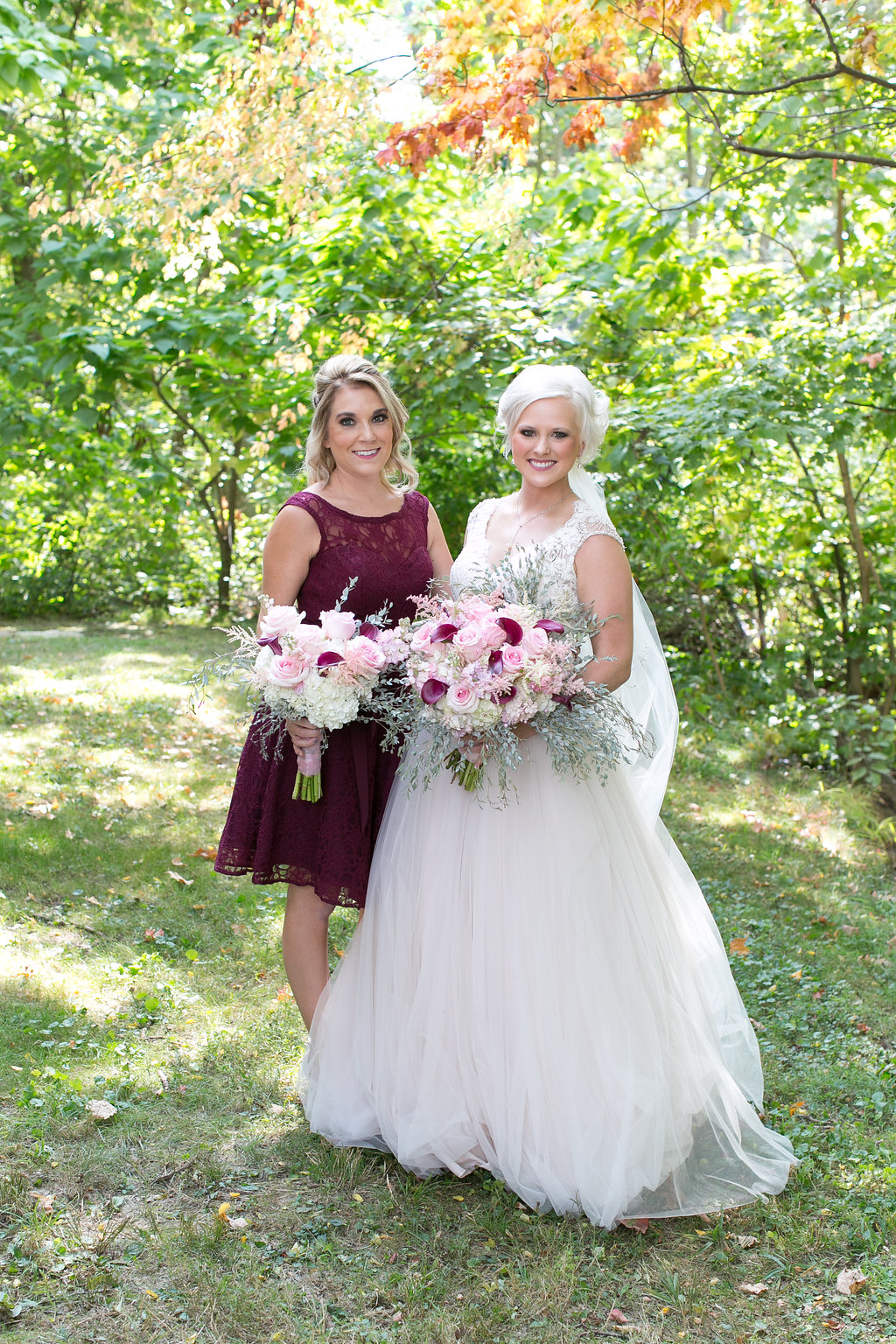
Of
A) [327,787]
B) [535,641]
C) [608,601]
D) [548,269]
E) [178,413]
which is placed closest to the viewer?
[535,641]

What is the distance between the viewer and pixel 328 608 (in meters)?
3.25

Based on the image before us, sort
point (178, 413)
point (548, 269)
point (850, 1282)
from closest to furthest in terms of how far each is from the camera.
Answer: point (850, 1282) < point (548, 269) < point (178, 413)

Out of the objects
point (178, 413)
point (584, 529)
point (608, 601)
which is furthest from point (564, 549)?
point (178, 413)

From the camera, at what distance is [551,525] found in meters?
3.20

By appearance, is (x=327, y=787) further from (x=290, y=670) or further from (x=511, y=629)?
(x=511, y=629)

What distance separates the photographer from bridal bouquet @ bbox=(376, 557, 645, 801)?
2.74 meters

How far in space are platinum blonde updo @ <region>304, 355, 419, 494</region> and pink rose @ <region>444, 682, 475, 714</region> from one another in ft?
3.20

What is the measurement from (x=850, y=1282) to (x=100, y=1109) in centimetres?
211

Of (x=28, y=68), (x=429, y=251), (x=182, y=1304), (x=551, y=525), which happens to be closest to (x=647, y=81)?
(x=429, y=251)

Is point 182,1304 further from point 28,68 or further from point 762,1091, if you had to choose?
point 28,68

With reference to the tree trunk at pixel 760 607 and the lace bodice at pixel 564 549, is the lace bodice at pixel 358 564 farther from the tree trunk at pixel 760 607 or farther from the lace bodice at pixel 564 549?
the tree trunk at pixel 760 607

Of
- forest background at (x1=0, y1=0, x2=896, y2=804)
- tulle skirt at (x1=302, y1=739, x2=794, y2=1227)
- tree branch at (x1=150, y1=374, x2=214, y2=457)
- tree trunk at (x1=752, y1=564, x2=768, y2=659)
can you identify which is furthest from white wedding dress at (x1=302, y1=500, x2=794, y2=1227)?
tree trunk at (x1=752, y1=564, x2=768, y2=659)

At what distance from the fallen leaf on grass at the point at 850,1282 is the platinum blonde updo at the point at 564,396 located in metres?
2.29

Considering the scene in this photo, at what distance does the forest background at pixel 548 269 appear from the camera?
18.2ft
